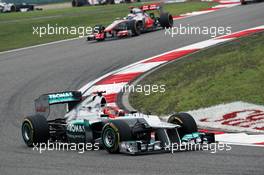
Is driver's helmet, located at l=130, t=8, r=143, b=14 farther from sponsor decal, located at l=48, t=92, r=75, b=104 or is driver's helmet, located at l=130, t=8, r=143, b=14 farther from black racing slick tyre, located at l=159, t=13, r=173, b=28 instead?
sponsor decal, located at l=48, t=92, r=75, b=104

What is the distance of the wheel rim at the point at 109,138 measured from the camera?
11930 millimetres

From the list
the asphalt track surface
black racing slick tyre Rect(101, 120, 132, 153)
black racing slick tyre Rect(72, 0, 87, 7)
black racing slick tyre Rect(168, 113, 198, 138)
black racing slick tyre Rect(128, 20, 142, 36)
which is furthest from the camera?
black racing slick tyre Rect(72, 0, 87, 7)

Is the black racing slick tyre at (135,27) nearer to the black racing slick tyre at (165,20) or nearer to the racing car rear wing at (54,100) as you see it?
the black racing slick tyre at (165,20)

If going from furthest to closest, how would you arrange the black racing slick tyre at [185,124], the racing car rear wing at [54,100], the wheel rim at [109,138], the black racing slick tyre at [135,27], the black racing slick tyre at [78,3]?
1. the black racing slick tyre at [78,3]
2. the black racing slick tyre at [135,27]
3. the racing car rear wing at [54,100]
4. the black racing slick tyre at [185,124]
5. the wheel rim at [109,138]

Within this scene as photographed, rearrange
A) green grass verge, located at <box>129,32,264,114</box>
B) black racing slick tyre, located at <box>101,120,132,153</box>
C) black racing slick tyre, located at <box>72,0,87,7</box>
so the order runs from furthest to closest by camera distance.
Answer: black racing slick tyre, located at <box>72,0,87,7</box> → green grass verge, located at <box>129,32,264,114</box> → black racing slick tyre, located at <box>101,120,132,153</box>

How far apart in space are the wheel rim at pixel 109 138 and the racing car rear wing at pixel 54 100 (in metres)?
2.22

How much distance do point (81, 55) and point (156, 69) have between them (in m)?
5.54

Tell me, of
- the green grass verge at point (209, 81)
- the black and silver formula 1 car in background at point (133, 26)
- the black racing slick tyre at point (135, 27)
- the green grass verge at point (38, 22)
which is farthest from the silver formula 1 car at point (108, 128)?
the green grass verge at point (38, 22)

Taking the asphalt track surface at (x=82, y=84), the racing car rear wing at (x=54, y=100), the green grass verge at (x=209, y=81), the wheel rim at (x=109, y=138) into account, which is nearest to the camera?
the asphalt track surface at (x=82, y=84)

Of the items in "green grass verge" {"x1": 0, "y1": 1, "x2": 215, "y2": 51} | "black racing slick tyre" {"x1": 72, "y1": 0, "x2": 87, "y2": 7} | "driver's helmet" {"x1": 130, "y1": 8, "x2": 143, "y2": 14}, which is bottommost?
"black racing slick tyre" {"x1": 72, "y1": 0, "x2": 87, "y2": 7}

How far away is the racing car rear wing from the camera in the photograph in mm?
14031

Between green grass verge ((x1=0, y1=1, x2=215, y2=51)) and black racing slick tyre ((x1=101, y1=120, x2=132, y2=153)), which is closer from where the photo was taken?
black racing slick tyre ((x1=101, y1=120, x2=132, y2=153))

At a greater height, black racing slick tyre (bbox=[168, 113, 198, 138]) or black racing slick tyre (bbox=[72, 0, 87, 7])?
black racing slick tyre (bbox=[168, 113, 198, 138])

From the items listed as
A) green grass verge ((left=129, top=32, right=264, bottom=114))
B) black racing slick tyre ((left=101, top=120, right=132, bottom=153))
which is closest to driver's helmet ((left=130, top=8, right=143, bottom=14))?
green grass verge ((left=129, top=32, right=264, bottom=114))
